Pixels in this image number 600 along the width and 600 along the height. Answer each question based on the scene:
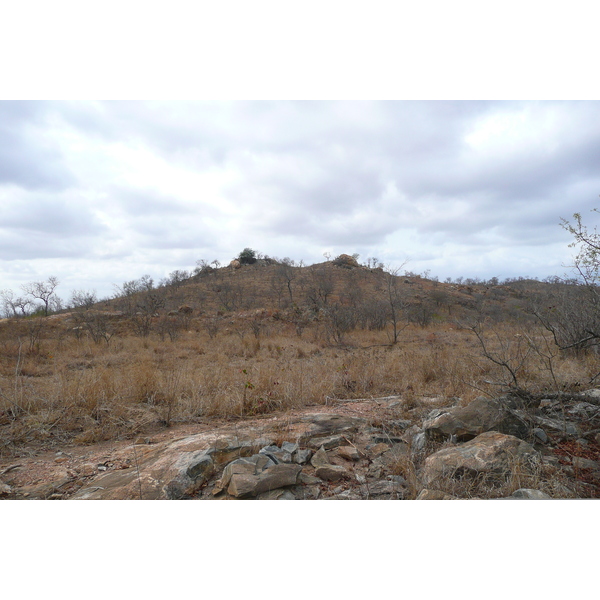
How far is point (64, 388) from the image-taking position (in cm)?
495

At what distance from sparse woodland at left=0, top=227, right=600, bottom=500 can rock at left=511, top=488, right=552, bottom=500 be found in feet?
3.91

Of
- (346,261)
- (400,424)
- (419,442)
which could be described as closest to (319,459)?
(419,442)

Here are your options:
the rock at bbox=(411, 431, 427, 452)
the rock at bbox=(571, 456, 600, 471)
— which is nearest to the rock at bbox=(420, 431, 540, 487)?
the rock at bbox=(571, 456, 600, 471)

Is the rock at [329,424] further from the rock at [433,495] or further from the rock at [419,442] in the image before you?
the rock at [433,495]

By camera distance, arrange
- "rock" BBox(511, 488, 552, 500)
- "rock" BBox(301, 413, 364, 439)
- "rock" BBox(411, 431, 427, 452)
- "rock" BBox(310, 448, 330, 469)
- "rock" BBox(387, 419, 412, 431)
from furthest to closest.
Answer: "rock" BBox(387, 419, 412, 431)
"rock" BBox(301, 413, 364, 439)
"rock" BBox(411, 431, 427, 452)
"rock" BBox(310, 448, 330, 469)
"rock" BBox(511, 488, 552, 500)

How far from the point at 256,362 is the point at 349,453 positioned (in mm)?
6788

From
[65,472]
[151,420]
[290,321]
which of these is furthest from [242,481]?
[290,321]

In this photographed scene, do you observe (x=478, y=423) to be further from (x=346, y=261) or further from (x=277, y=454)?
(x=346, y=261)

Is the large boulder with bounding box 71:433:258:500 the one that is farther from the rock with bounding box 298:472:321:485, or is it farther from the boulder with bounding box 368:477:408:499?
the boulder with bounding box 368:477:408:499

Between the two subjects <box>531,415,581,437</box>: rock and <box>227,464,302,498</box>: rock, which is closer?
<box>227,464,302,498</box>: rock

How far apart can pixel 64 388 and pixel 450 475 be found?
5.05 metres

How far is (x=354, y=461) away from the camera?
3135 mm

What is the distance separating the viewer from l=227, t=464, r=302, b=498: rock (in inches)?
97.6

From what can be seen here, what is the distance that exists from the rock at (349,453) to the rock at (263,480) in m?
0.65
